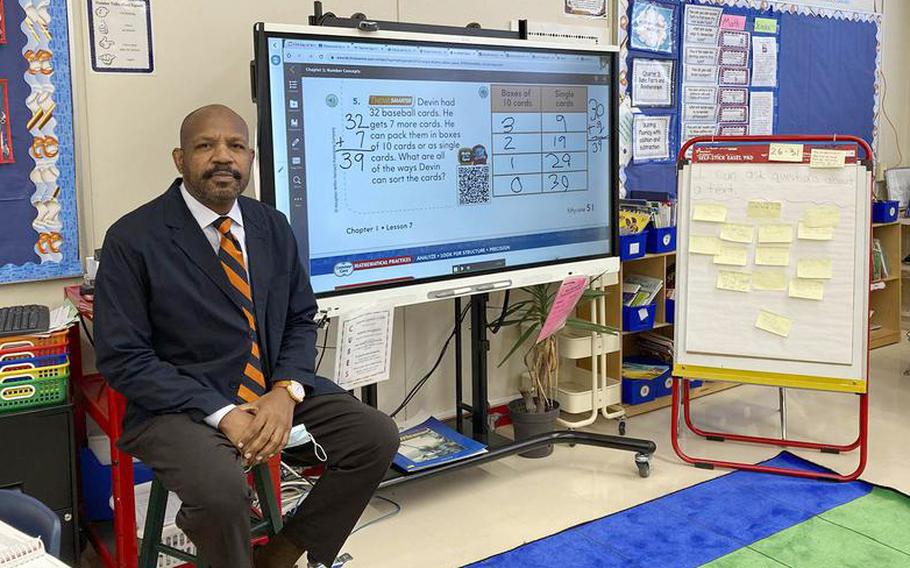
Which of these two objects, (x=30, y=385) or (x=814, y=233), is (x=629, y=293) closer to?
(x=814, y=233)

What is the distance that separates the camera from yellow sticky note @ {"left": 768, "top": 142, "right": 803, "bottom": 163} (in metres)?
3.22

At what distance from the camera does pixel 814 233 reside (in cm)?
319

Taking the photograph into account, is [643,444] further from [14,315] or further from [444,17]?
[14,315]

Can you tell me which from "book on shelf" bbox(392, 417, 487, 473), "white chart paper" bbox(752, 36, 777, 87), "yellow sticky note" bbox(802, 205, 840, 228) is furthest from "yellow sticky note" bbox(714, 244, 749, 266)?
"white chart paper" bbox(752, 36, 777, 87)

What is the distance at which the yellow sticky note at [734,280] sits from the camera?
10.8 ft

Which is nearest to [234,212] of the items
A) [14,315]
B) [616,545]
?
[14,315]

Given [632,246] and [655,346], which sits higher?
[632,246]

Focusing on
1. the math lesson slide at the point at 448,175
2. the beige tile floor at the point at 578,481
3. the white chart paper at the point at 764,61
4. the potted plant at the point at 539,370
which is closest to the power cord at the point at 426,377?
the potted plant at the point at 539,370

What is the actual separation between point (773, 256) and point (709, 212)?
28 centimetres

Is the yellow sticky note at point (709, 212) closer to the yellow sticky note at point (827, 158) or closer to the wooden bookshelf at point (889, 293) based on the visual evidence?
the yellow sticky note at point (827, 158)

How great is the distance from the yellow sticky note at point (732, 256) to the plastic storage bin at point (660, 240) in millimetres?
536

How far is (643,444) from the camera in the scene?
3.26 m

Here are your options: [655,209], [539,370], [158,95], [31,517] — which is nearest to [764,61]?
[655,209]

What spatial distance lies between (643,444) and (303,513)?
145 cm
